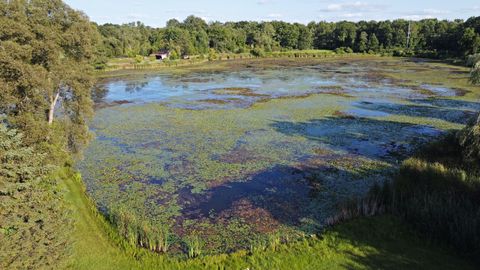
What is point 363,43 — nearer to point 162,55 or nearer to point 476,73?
point 162,55

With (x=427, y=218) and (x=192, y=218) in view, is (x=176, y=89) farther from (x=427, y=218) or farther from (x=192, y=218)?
(x=427, y=218)

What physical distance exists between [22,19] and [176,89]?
3263 cm

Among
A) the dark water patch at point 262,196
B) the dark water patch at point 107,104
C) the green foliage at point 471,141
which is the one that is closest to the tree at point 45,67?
the dark water patch at point 262,196

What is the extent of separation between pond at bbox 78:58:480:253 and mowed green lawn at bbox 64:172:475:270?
1.21 metres

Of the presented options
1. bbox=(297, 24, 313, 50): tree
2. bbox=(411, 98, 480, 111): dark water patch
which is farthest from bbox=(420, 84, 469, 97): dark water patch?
bbox=(297, 24, 313, 50): tree

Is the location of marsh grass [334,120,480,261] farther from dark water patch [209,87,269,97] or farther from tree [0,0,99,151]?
dark water patch [209,87,269,97]

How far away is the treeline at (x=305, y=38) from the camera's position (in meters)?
89.9

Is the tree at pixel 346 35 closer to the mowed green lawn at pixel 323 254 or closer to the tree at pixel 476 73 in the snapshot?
the tree at pixel 476 73

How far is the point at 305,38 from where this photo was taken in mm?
118688

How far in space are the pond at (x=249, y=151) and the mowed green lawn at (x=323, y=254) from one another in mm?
1207

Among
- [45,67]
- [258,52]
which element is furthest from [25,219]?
[258,52]

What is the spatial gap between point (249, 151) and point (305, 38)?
103m

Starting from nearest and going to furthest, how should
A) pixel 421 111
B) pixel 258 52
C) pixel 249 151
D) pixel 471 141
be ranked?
pixel 471 141, pixel 249 151, pixel 421 111, pixel 258 52

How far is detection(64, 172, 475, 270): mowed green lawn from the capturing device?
11.3 m
